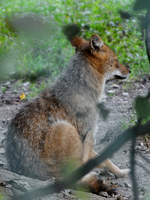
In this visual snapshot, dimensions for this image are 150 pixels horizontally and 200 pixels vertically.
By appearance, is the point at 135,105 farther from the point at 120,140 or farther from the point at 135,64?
the point at 135,64

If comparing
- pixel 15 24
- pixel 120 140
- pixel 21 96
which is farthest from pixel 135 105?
pixel 21 96

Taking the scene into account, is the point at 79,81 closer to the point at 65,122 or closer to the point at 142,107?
the point at 65,122

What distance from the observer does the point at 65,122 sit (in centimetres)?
425

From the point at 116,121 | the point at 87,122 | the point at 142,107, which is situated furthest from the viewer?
the point at 116,121

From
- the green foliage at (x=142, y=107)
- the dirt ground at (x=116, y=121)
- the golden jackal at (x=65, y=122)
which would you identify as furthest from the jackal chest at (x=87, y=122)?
the green foliage at (x=142, y=107)

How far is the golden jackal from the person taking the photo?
3.90m

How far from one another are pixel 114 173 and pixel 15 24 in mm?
3977

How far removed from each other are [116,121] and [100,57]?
1614mm

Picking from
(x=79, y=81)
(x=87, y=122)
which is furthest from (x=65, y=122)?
(x=79, y=81)

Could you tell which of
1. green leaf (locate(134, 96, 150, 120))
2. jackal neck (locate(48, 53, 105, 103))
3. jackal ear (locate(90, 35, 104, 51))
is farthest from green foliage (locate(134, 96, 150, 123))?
jackal neck (locate(48, 53, 105, 103))

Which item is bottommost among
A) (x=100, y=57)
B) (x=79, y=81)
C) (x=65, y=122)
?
(x=65, y=122)

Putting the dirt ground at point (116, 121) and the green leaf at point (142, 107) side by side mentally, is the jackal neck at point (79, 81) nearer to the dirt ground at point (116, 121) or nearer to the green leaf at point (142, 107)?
the dirt ground at point (116, 121)

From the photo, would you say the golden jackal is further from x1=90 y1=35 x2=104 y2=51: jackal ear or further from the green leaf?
the green leaf

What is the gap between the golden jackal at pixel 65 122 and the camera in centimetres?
390
